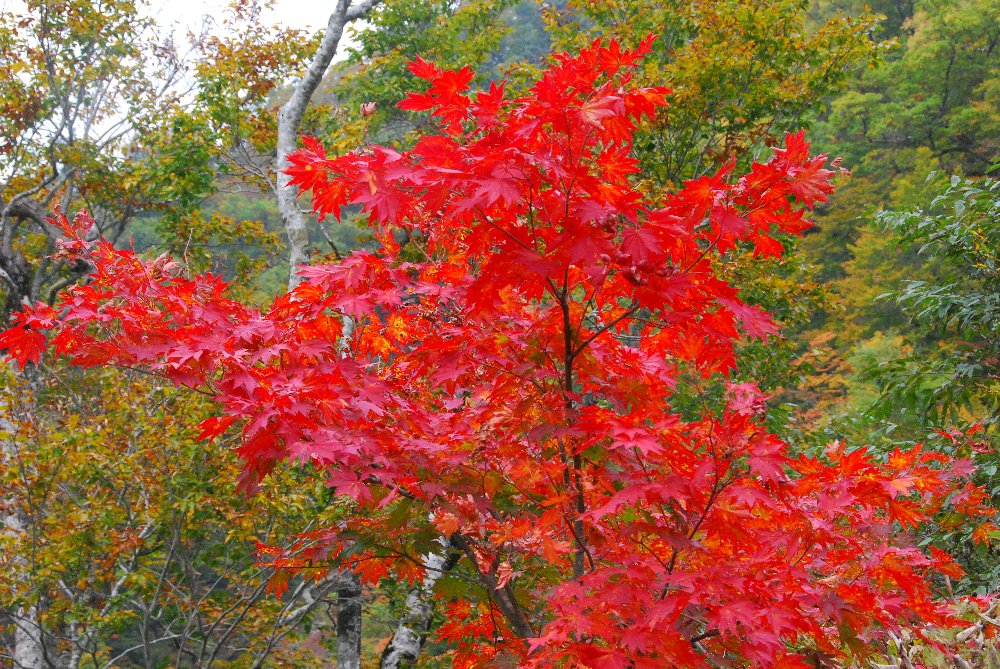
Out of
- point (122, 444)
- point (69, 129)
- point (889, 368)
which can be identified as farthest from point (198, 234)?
point (889, 368)

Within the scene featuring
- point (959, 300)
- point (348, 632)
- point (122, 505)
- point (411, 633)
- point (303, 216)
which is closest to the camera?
point (959, 300)

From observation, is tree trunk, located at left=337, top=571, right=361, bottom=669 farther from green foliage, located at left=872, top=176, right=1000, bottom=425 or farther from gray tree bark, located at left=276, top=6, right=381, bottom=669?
green foliage, located at left=872, top=176, right=1000, bottom=425

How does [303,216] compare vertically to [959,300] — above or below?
above

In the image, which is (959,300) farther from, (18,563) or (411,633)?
(18,563)

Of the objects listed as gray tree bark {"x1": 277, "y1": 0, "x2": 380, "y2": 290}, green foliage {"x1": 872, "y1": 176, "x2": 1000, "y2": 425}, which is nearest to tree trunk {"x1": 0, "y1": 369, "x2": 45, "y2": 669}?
gray tree bark {"x1": 277, "y1": 0, "x2": 380, "y2": 290}

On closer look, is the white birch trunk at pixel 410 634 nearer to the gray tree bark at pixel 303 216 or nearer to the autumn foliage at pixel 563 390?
the gray tree bark at pixel 303 216

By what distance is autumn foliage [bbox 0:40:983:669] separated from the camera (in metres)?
2.05

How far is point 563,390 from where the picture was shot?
2451 mm

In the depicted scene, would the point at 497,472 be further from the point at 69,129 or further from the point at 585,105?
the point at 69,129

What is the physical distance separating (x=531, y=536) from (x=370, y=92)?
7877 millimetres

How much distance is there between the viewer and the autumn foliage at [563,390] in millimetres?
2055

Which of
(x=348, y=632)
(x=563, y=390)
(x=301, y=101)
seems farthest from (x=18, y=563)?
(x=563, y=390)

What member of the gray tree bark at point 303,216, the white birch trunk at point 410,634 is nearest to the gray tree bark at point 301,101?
the gray tree bark at point 303,216

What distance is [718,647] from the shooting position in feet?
8.21
